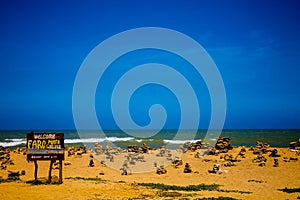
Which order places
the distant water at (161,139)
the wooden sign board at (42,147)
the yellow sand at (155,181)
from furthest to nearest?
the distant water at (161,139) → the wooden sign board at (42,147) → the yellow sand at (155,181)

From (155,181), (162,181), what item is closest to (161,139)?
(162,181)

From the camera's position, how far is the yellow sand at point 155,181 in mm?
16125

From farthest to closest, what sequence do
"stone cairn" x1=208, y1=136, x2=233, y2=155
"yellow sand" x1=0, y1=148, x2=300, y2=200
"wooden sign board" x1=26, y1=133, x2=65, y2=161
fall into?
"stone cairn" x1=208, y1=136, x2=233, y2=155, "wooden sign board" x1=26, y1=133, x2=65, y2=161, "yellow sand" x1=0, y1=148, x2=300, y2=200

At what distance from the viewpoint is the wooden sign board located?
1925 cm

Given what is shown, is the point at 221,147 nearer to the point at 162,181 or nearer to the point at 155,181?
the point at 162,181

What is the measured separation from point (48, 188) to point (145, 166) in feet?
37.9

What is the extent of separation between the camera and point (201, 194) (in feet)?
55.0

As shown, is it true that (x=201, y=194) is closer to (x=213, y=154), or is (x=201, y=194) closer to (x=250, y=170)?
(x=250, y=170)

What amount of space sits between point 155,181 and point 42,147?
676 cm

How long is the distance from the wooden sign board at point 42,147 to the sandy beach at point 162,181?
4.67 ft

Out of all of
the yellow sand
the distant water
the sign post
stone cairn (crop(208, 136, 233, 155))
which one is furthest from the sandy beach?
the distant water

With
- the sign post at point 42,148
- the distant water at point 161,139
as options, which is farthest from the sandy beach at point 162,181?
the distant water at point 161,139

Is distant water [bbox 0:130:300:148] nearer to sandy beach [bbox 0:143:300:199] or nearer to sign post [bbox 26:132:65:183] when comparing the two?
sandy beach [bbox 0:143:300:199]

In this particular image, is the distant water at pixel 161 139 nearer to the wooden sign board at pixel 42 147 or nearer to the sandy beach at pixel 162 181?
the sandy beach at pixel 162 181
